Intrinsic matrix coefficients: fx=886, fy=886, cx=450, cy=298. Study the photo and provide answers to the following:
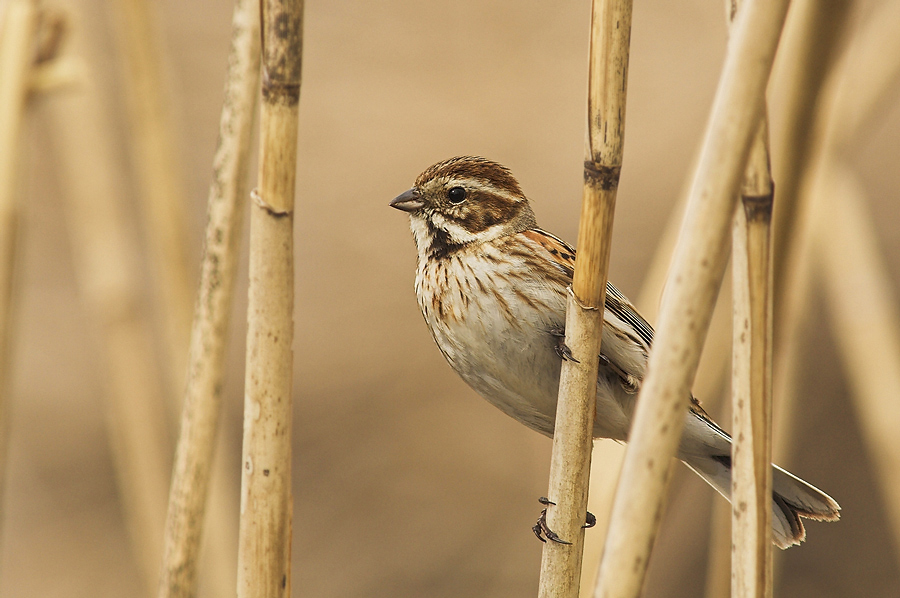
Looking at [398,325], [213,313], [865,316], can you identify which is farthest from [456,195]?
[398,325]

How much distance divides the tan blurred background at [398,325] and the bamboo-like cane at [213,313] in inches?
57.5

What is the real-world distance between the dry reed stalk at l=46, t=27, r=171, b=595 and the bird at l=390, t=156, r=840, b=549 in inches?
39.0

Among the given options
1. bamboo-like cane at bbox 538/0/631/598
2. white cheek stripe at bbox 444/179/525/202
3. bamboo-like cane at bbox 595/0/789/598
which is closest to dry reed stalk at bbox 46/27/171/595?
white cheek stripe at bbox 444/179/525/202

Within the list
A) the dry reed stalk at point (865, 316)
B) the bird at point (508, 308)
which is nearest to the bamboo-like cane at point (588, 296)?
the bird at point (508, 308)

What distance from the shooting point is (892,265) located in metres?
4.83

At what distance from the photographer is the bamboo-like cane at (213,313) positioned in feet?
4.71

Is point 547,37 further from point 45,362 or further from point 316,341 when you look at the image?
point 45,362

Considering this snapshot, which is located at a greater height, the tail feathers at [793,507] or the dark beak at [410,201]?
the dark beak at [410,201]

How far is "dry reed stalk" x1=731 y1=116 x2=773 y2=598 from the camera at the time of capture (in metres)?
1.26

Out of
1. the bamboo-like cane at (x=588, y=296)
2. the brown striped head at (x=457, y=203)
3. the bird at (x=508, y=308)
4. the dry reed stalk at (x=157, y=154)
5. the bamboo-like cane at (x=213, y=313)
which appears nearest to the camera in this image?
the bamboo-like cane at (x=588, y=296)

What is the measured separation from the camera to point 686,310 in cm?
99

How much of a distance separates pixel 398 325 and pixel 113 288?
8.88 ft

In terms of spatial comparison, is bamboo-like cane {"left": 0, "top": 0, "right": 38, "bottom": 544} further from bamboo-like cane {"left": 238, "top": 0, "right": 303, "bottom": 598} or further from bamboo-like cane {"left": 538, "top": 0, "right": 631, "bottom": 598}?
bamboo-like cane {"left": 538, "top": 0, "right": 631, "bottom": 598}

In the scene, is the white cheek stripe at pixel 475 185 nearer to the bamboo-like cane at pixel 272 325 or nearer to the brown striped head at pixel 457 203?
the brown striped head at pixel 457 203
